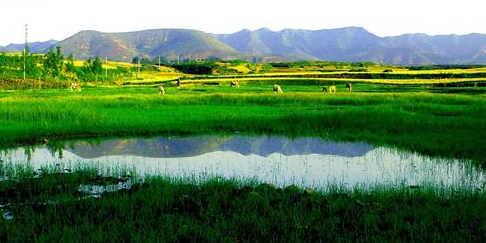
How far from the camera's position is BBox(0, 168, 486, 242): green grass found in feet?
31.8

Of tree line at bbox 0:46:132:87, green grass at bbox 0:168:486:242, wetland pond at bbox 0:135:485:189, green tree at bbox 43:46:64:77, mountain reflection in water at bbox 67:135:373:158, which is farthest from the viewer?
green tree at bbox 43:46:64:77

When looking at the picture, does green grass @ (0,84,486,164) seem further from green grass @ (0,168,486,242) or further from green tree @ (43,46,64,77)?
green tree @ (43,46,64,77)

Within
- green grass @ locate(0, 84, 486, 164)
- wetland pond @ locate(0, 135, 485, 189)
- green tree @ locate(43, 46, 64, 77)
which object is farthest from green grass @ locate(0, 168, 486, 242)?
green tree @ locate(43, 46, 64, 77)

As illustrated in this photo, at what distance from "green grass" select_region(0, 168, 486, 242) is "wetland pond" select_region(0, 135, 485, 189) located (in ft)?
6.07

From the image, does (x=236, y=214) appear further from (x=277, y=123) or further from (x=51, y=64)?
(x=51, y=64)

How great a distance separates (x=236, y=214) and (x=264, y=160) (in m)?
9.27

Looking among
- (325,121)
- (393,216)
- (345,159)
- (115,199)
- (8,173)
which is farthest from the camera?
(325,121)

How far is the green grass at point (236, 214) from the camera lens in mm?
9703

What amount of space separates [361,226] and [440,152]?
11.6 metres

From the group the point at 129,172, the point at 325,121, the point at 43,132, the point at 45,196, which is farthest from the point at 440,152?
the point at 43,132

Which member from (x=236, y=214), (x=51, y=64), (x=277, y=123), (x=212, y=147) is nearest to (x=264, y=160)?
(x=212, y=147)

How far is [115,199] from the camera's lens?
12109 millimetres

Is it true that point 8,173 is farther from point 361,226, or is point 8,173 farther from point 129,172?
point 361,226

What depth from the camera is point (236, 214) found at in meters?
11.1
